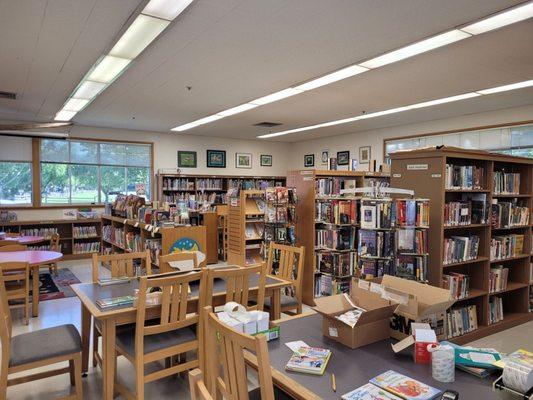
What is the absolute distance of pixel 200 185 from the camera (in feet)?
33.5

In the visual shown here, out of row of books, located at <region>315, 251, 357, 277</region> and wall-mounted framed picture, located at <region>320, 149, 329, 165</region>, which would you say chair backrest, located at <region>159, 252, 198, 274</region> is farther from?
wall-mounted framed picture, located at <region>320, 149, 329, 165</region>

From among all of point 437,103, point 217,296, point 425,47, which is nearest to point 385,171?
point 437,103

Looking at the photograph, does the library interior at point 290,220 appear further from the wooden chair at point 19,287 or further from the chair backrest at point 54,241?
the chair backrest at point 54,241

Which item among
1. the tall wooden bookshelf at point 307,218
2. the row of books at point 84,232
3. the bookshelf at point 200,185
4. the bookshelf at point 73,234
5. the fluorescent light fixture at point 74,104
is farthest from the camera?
the bookshelf at point 200,185

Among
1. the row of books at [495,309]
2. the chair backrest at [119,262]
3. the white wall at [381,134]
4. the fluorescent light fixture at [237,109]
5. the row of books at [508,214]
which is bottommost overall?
the row of books at [495,309]

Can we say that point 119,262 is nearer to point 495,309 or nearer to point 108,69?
point 108,69

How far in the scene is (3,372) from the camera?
7.81 ft

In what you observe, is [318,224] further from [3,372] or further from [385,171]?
[3,372]

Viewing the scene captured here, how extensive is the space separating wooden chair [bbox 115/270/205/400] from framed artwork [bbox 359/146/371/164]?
23.9 feet

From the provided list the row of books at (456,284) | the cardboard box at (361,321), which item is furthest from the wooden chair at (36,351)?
the row of books at (456,284)

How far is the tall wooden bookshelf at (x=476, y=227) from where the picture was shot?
372 centimetres

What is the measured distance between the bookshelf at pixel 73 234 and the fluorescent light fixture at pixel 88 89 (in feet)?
11.5

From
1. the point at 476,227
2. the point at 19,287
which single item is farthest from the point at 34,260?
the point at 476,227

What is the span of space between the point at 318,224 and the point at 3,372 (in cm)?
374
